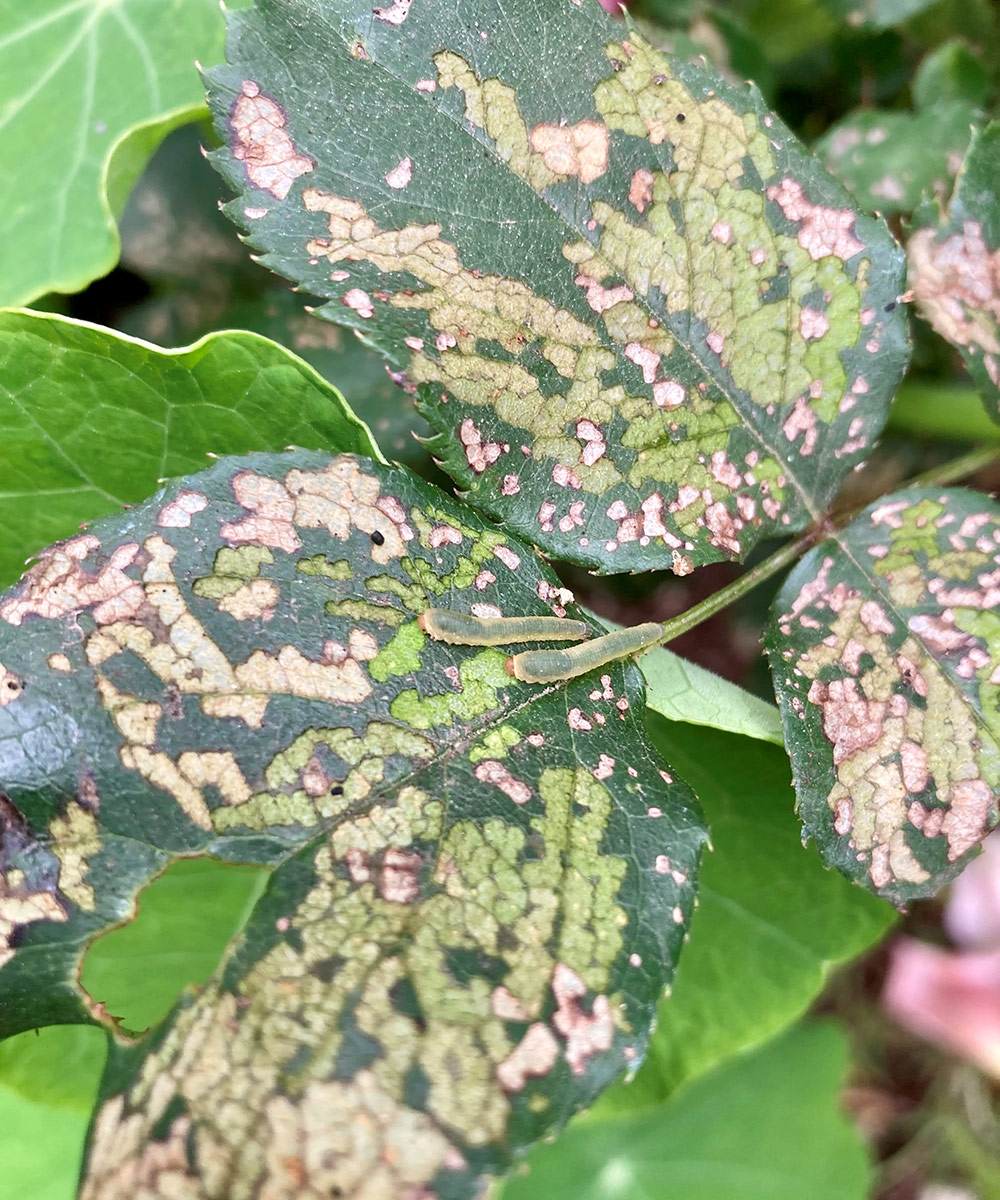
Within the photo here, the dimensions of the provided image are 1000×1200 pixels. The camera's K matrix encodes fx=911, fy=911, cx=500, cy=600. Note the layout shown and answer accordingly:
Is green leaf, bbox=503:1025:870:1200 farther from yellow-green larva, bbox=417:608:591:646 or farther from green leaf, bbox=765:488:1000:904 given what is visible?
yellow-green larva, bbox=417:608:591:646

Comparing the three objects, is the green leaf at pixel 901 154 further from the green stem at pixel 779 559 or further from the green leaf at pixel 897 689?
the green leaf at pixel 897 689

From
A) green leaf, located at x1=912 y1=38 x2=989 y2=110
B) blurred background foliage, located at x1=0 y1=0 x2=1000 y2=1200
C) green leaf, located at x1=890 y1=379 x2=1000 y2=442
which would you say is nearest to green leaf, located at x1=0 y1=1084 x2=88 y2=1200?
blurred background foliage, located at x1=0 y1=0 x2=1000 y2=1200

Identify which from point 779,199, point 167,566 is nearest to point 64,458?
point 167,566

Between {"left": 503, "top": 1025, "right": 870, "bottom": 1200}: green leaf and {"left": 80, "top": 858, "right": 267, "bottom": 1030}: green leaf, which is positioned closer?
{"left": 80, "top": 858, "right": 267, "bottom": 1030}: green leaf

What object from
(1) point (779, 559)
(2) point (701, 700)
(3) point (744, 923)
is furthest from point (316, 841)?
(3) point (744, 923)

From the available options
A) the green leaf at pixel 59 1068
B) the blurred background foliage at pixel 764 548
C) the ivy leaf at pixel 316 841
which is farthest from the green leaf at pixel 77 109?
the green leaf at pixel 59 1068

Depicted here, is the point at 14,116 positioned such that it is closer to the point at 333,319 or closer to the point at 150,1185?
the point at 333,319
